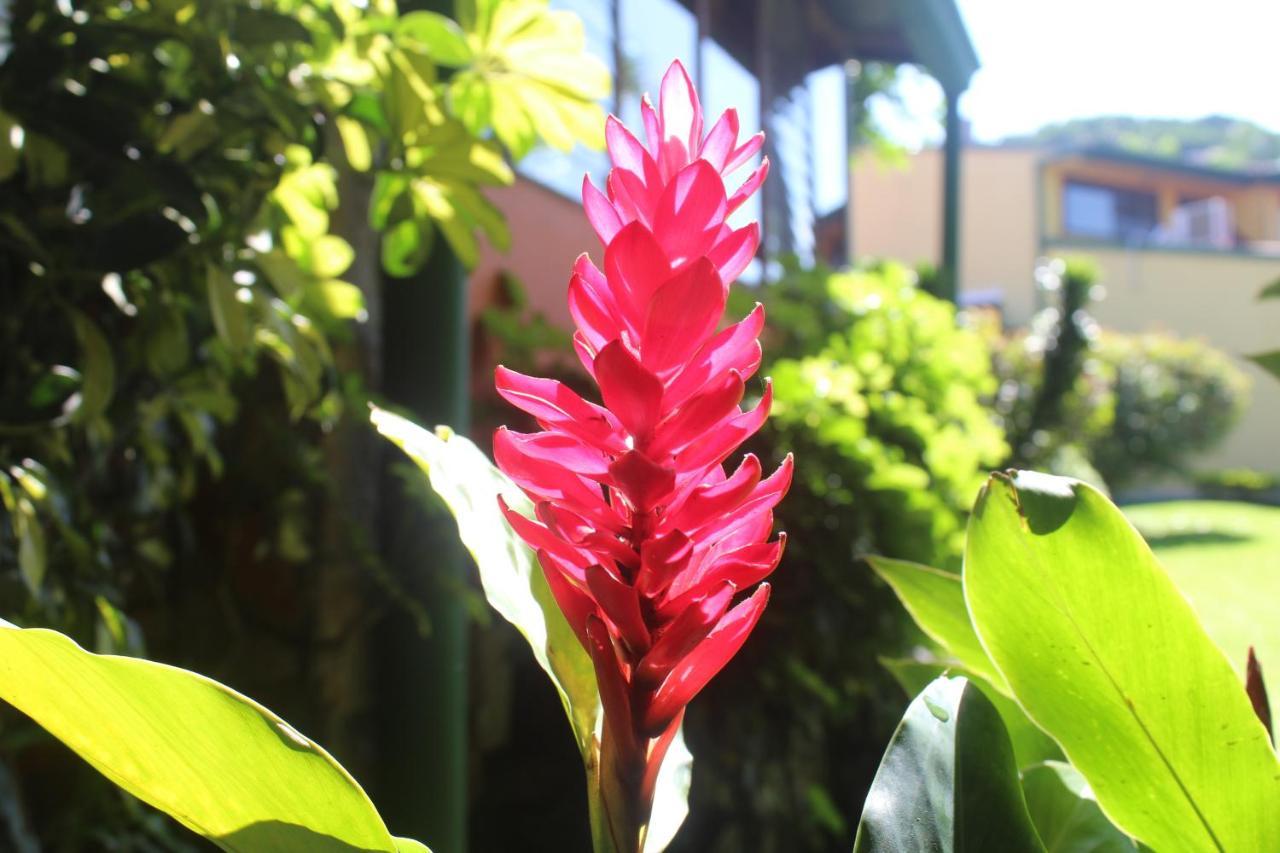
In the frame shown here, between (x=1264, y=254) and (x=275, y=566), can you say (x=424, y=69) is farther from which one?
(x=1264, y=254)

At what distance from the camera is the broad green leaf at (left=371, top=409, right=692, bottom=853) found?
0.54m

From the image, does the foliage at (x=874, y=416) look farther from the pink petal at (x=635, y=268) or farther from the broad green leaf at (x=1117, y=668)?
the pink petal at (x=635, y=268)

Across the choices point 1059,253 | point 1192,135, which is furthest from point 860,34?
point 1192,135

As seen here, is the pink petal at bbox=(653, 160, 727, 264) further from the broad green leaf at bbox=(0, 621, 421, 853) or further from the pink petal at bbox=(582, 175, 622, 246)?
the broad green leaf at bbox=(0, 621, 421, 853)

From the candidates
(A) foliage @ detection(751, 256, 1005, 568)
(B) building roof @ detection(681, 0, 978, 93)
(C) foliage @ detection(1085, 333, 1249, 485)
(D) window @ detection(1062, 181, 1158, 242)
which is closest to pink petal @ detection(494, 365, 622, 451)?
(A) foliage @ detection(751, 256, 1005, 568)

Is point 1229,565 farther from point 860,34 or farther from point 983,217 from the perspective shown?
point 983,217

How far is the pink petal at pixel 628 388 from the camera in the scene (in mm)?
427

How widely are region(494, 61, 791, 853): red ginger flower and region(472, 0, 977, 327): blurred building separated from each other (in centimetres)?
362

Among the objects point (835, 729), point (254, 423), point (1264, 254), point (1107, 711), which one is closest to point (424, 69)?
point (1107, 711)

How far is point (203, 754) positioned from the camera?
A: 18.3 inches

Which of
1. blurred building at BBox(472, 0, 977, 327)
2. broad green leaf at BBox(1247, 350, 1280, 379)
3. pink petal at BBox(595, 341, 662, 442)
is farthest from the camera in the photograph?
blurred building at BBox(472, 0, 977, 327)

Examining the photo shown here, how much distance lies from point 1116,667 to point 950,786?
102 mm

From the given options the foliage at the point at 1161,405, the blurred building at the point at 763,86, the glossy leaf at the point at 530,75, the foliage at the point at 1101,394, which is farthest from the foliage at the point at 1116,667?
the foliage at the point at 1161,405

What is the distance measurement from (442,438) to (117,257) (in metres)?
0.70
